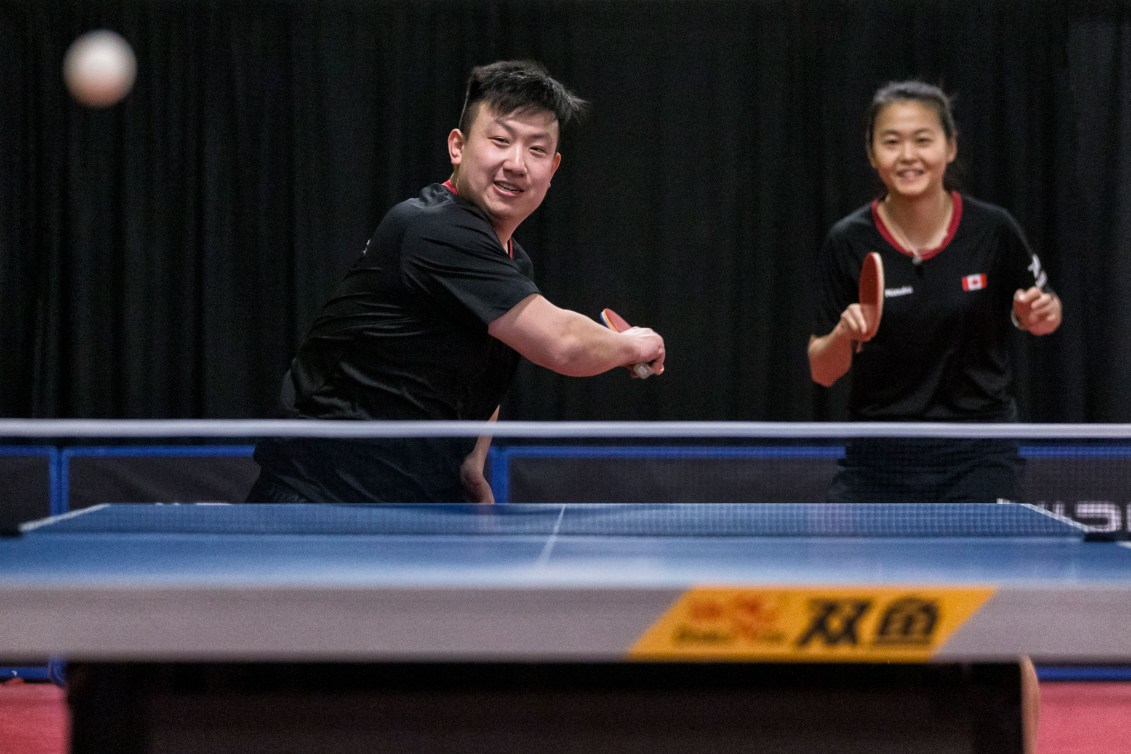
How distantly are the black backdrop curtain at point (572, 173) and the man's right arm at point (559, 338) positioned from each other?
3771 mm

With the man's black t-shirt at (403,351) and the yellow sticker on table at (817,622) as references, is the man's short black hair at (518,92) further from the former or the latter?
the yellow sticker on table at (817,622)

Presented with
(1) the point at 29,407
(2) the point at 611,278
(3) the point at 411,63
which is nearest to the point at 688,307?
(2) the point at 611,278

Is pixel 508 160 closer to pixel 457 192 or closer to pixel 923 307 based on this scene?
pixel 457 192

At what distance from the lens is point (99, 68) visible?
240 inches

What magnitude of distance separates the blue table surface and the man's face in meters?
0.75

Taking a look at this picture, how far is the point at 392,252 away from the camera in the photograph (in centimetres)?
280

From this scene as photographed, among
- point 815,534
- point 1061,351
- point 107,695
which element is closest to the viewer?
point 107,695

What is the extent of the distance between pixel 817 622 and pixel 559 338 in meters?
1.02

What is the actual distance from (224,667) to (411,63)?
479 cm

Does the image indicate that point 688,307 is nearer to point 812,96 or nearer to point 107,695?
point 812,96

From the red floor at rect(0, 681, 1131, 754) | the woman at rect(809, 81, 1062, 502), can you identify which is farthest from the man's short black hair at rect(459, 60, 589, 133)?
the red floor at rect(0, 681, 1131, 754)

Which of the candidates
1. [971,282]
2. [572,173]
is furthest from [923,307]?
[572,173]

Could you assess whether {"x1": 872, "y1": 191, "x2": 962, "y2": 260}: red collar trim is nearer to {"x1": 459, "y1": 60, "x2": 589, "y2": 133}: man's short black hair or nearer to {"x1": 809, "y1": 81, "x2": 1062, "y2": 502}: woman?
{"x1": 809, "y1": 81, "x2": 1062, "y2": 502}: woman

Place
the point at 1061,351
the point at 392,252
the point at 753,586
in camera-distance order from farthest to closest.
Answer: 1. the point at 1061,351
2. the point at 392,252
3. the point at 753,586
